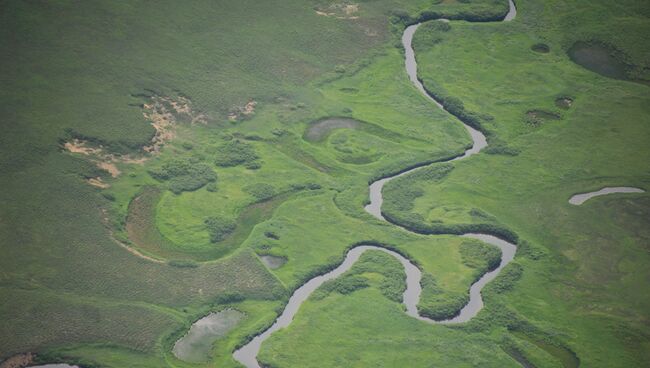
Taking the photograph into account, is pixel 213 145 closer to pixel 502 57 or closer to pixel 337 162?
pixel 337 162

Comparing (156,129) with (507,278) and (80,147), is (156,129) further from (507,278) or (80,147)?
(507,278)

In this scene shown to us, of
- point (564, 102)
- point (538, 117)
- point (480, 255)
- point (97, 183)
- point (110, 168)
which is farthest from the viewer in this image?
point (564, 102)

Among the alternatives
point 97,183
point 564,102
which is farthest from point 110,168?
point 564,102

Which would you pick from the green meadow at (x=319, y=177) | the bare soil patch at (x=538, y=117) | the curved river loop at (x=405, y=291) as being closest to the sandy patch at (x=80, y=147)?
the green meadow at (x=319, y=177)

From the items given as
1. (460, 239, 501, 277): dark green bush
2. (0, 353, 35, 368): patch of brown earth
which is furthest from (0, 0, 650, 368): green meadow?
(0, 353, 35, 368): patch of brown earth

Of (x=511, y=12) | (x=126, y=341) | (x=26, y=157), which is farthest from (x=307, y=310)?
(x=511, y=12)

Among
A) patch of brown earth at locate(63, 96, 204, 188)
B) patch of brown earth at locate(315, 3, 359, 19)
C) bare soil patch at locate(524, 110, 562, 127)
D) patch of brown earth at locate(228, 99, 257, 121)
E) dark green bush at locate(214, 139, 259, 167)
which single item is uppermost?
patch of brown earth at locate(315, 3, 359, 19)

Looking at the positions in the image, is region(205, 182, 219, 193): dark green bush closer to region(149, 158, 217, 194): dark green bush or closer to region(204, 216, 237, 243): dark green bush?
region(149, 158, 217, 194): dark green bush
